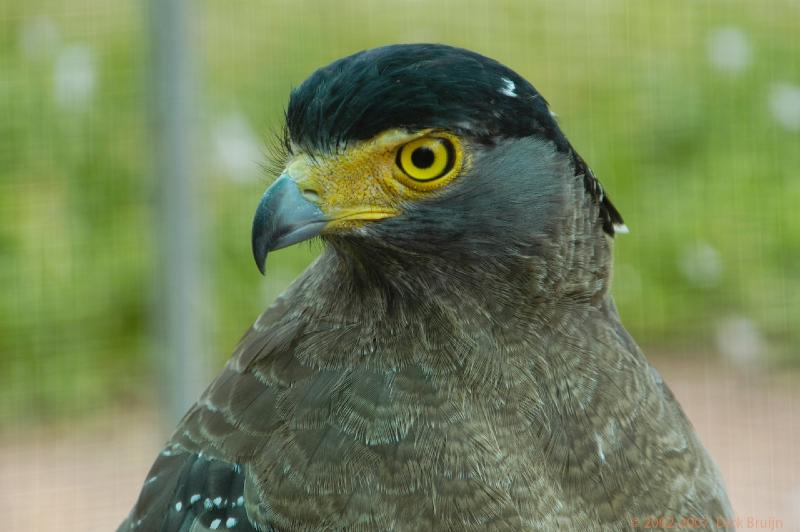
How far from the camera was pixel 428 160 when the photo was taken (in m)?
2.46

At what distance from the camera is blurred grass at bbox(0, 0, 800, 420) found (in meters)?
5.18

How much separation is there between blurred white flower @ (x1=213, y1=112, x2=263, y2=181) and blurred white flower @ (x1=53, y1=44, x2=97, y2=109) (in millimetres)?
639

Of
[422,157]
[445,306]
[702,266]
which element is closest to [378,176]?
[422,157]

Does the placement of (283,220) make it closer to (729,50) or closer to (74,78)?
(74,78)

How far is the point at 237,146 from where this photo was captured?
5.54 metres

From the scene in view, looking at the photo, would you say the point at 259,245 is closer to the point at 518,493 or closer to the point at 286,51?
the point at 518,493

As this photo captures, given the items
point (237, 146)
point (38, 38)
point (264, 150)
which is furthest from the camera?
point (237, 146)

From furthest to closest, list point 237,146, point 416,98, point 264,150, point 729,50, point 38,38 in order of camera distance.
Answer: point 729,50
point 237,146
point 38,38
point 264,150
point 416,98

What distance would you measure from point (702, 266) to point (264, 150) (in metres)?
2.31

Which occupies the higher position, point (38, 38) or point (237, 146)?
point (38, 38)

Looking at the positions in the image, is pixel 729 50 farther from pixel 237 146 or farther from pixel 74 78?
pixel 74 78

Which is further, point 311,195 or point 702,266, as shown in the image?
point 702,266

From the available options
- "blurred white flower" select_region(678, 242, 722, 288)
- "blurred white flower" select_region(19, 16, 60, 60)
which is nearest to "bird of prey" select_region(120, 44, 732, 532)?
"blurred white flower" select_region(19, 16, 60, 60)

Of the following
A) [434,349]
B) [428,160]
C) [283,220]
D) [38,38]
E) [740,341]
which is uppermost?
[38,38]
